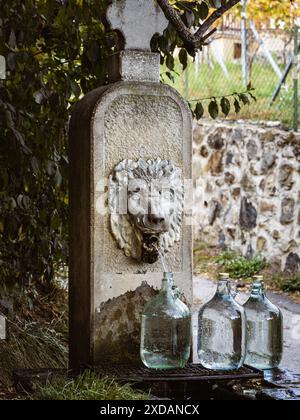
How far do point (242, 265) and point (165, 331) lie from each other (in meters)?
5.71

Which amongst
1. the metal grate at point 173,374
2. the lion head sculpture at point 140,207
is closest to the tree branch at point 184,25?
the lion head sculpture at point 140,207

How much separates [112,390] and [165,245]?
95 cm

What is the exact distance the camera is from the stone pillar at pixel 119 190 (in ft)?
15.2

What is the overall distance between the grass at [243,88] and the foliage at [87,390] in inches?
231

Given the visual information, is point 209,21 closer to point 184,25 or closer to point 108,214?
point 184,25

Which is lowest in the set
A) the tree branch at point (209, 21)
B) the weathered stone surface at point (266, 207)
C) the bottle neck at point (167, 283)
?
the bottle neck at point (167, 283)

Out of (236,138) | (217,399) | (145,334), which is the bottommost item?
(217,399)

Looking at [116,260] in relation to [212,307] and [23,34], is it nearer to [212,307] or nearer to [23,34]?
[212,307]

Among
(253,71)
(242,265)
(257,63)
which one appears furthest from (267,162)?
(257,63)

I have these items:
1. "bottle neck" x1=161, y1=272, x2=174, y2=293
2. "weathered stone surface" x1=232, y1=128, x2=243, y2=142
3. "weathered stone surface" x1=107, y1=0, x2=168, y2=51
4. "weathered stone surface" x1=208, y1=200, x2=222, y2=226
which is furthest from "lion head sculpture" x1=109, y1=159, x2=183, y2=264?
"weathered stone surface" x1=208, y1=200, x2=222, y2=226

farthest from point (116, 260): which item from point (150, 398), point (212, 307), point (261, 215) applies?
point (261, 215)

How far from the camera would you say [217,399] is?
175 inches

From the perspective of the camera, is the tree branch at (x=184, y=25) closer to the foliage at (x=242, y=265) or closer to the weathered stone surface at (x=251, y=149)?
the foliage at (x=242, y=265)
